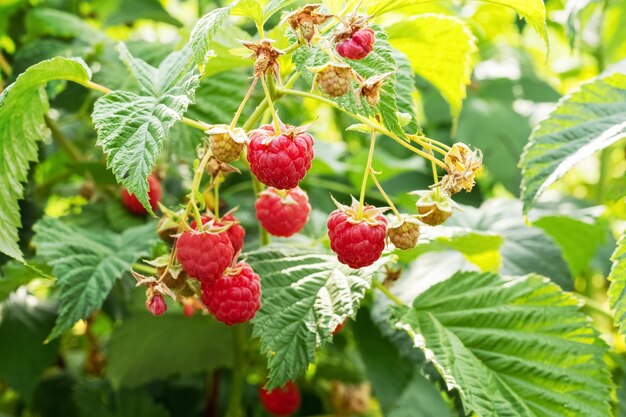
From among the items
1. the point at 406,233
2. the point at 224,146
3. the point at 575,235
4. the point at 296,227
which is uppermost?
the point at 224,146

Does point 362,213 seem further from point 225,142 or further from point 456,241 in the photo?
point 456,241

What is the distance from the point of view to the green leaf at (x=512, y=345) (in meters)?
0.92

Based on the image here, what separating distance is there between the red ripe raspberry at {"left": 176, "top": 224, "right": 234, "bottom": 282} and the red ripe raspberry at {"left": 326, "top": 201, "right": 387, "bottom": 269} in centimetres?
12

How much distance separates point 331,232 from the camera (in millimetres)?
827

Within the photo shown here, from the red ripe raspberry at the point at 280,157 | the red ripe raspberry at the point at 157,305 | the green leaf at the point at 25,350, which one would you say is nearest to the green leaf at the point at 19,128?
the red ripe raspberry at the point at 157,305

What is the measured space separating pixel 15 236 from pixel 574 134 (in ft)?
2.22

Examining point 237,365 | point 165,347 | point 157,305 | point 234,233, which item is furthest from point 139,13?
point 157,305

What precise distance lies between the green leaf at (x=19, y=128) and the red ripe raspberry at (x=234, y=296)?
0.21 meters

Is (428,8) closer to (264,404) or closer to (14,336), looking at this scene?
(264,404)

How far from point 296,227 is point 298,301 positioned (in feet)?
0.35

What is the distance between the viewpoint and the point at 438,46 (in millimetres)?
1061

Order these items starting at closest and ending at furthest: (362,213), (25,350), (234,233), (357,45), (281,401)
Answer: (357,45), (362,213), (234,233), (25,350), (281,401)

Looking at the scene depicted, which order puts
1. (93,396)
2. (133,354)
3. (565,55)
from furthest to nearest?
(565,55) → (93,396) → (133,354)

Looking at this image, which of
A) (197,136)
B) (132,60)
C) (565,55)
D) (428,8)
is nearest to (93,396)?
(197,136)
